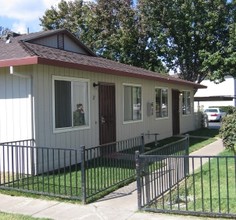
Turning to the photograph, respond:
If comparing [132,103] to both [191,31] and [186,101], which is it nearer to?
[186,101]

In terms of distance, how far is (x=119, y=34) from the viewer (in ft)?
104

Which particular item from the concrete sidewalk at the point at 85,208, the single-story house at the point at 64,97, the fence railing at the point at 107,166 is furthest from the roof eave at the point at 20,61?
the concrete sidewalk at the point at 85,208

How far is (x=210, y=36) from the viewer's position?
96.9 ft

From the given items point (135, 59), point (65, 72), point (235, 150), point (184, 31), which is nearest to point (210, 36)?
point (184, 31)

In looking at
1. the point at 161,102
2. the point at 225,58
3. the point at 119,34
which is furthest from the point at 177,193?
the point at 119,34

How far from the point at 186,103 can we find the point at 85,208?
16.5 metres

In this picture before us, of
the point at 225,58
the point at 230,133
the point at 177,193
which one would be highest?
the point at 225,58

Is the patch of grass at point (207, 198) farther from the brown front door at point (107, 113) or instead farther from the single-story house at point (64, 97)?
the brown front door at point (107, 113)

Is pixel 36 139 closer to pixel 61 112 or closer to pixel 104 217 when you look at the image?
pixel 61 112

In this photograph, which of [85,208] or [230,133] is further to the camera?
[230,133]

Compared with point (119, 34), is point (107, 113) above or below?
below

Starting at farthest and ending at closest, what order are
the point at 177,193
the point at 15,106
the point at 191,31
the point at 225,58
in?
the point at 191,31, the point at 225,58, the point at 15,106, the point at 177,193

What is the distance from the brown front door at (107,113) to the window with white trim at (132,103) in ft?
3.84

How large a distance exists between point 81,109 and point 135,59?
856 inches
